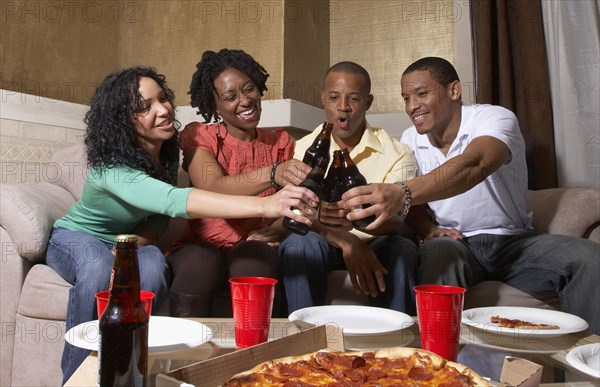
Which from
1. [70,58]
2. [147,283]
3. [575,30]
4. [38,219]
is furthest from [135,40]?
[575,30]

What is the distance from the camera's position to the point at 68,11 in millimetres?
3010

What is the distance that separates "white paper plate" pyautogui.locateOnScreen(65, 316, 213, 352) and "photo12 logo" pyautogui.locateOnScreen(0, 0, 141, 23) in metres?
2.25

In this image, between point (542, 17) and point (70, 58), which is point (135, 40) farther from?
point (542, 17)

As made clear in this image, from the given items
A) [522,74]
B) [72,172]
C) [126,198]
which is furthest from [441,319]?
[522,74]

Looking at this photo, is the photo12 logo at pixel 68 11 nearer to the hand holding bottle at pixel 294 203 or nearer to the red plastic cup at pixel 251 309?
the hand holding bottle at pixel 294 203

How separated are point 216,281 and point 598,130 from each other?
1951 mm

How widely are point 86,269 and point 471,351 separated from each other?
3.87 feet

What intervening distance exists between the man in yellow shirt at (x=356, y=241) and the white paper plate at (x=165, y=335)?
1.95ft

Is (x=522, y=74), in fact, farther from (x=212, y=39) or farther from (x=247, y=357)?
(x=247, y=357)

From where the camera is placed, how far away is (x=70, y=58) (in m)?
3.03

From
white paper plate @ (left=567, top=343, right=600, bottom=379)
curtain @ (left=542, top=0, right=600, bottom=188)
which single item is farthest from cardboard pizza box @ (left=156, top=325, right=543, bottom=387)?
curtain @ (left=542, top=0, right=600, bottom=188)

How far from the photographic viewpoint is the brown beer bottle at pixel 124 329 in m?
0.69

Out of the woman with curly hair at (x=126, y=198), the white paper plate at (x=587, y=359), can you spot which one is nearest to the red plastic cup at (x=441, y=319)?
the white paper plate at (x=587, y=359)

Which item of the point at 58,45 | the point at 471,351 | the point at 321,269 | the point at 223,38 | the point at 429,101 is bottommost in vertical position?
the point at 471,351
